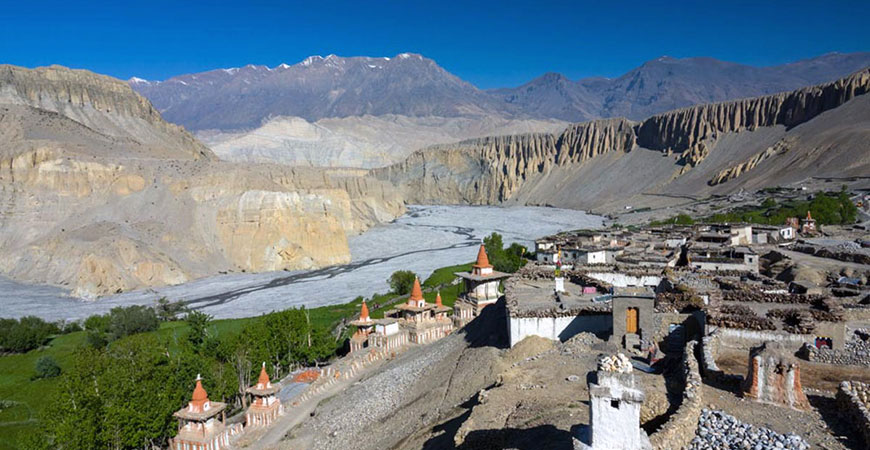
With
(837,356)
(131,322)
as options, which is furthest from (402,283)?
(837,356)

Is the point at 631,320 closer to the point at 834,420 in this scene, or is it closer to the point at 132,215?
the point at 834,420

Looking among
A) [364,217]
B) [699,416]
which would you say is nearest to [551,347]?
[699,416]

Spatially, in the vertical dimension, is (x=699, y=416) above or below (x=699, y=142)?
below

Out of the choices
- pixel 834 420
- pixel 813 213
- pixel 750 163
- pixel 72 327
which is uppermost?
pixel 750 163

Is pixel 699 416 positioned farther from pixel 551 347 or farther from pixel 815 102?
pixel 815 102

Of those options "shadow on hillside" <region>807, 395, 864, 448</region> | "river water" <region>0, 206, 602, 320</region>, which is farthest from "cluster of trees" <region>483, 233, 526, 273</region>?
"shadow on hillside" <region>807, 395, 864, 448</region>

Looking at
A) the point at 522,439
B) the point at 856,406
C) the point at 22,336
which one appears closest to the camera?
the point at 856,406
